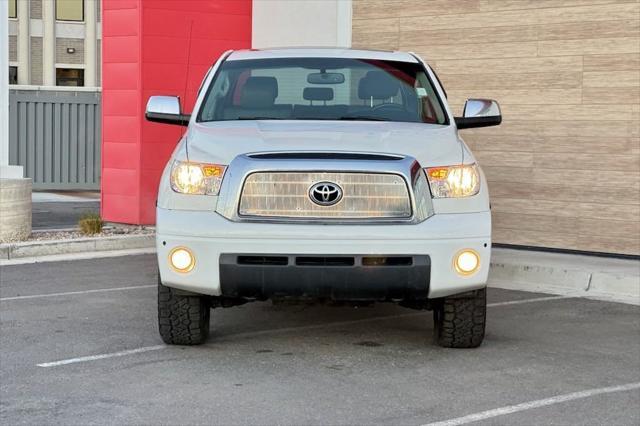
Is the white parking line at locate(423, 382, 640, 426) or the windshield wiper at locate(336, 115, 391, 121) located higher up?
the windshield wiper at locate(336, 115, 391, 121)

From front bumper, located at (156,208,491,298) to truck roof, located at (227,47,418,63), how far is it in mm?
2027

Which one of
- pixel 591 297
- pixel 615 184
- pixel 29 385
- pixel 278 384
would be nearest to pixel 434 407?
pixel 278 384

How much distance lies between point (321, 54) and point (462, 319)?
2.36 meters

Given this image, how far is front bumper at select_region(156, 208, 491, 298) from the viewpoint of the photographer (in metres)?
6.65

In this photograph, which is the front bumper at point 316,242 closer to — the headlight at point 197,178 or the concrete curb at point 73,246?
the headlight at point 197,178

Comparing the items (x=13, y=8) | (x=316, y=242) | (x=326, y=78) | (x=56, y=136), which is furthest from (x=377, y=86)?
(x=13, y=8)

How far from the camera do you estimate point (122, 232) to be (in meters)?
14.1

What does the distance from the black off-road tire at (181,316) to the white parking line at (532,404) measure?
2.08m

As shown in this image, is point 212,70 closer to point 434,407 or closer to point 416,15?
point 434,407

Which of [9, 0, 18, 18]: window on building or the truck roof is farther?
[9, 0, 18, 18]: window on building

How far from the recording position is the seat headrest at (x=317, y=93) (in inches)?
315

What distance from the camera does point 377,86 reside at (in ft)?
26.9

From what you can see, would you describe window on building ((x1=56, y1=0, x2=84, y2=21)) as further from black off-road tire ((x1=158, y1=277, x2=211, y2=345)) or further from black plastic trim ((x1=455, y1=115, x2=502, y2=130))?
black off-road tire ((x1=158, y1=277, x2=211, y2=345))

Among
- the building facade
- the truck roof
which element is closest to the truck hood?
the truck roof
